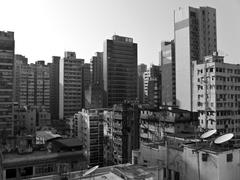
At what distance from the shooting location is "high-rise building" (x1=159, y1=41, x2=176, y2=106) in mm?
62094

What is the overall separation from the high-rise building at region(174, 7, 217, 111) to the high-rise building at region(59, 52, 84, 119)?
1534 inches

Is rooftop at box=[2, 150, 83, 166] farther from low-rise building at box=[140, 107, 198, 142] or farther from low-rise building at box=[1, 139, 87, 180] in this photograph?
low-rise building at box=[140, 107, 198, 142]

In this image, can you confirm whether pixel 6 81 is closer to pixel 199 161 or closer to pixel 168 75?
pixel 168 75

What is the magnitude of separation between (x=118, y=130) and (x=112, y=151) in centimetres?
474

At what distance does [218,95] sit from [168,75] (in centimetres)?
2542

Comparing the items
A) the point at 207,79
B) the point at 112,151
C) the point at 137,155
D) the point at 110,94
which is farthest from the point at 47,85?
the point at 137,155

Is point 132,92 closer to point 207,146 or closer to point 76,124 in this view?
point 76,124

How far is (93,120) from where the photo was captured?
47438mm

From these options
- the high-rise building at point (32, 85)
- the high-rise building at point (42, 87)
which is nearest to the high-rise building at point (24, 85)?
the high-rise building at point (32, 85)

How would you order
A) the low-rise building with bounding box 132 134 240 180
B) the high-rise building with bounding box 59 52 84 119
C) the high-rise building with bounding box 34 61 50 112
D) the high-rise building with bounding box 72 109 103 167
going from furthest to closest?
the high-rise building with bounding box 34 61 50 112 < the high-rise building with bounding box 59 52 84 119 < the high-rise building with bounding box 72 109 103 167 < the low-rise building with bounding box 132 134 240 180

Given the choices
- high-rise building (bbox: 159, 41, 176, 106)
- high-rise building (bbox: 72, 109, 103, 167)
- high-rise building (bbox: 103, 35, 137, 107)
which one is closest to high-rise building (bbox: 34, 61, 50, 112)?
high-rise building (bbox: 103, 35, 137, 107)

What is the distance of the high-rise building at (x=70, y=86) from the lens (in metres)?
81.7

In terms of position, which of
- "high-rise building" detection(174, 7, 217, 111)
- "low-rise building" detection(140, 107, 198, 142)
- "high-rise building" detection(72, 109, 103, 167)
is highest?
"high-rise building" detection(174, 7, 217, 111)

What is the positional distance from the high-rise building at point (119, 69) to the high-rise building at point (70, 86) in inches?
412
